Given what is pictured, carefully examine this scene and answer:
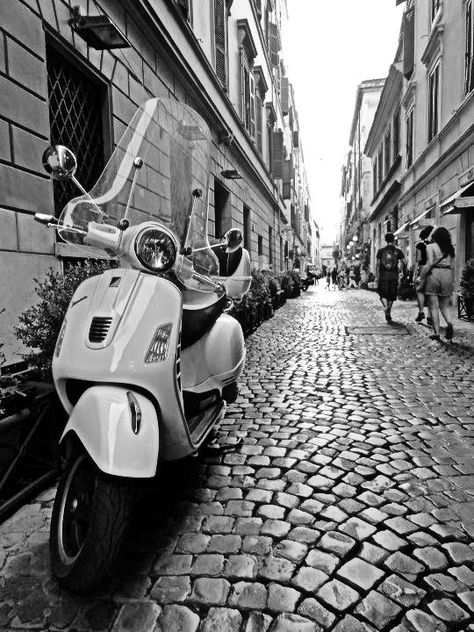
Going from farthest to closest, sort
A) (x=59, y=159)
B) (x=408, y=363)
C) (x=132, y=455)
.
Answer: (x=408, y=363) → (x=59, y=159) → (x=132, y=455)

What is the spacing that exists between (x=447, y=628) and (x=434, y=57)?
15.7 metres

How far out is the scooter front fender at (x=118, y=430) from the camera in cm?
161

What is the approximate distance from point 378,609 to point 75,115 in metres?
5.43

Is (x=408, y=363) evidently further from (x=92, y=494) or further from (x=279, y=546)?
(x=92, y=494)

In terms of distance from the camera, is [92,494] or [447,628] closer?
[447,628]

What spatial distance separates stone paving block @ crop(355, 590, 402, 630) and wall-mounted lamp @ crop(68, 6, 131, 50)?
527 centimetres

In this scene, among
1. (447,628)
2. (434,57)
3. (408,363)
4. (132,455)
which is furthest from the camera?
(434,57)

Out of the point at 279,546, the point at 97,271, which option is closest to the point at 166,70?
the point at 97,271

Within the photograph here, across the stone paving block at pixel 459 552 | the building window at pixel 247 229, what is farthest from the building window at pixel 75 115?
the building window at pixel 247 229

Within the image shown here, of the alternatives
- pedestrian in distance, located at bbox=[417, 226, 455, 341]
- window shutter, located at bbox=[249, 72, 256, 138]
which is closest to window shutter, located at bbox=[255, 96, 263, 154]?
window shutter, located at bbox=[249, 72, 256, 138]

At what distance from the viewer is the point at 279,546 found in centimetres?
195

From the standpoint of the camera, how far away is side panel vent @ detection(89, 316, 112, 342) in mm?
1849

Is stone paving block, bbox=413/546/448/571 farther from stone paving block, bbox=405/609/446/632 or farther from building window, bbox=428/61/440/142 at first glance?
building window, bbox=428/61/440/142

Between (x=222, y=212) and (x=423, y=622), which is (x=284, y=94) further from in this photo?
(x=423, y=622)
